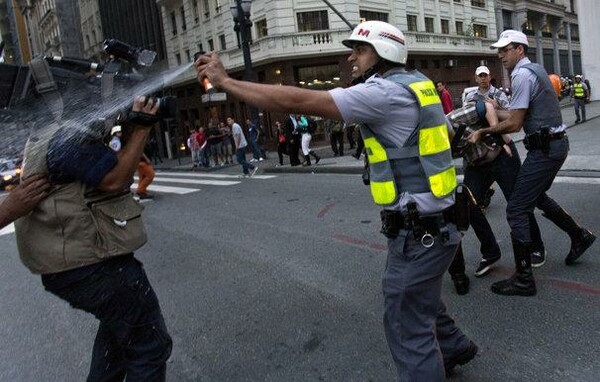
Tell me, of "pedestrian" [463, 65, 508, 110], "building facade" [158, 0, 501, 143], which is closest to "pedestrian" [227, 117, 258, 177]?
"pedestrian" [463, 65, 508, 110]

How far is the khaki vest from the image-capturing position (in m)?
2.19

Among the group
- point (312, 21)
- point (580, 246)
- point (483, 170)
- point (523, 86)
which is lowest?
point (580, 246)

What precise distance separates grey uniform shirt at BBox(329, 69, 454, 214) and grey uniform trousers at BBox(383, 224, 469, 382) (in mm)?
185

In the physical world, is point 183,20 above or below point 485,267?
above

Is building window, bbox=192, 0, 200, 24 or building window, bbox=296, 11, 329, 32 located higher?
building window, bbox=192, 0, 200, 24

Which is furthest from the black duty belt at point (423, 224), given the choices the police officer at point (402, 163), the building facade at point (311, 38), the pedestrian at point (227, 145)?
the building facade at point (311, 38)

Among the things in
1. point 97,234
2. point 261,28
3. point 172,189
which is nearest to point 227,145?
point 172,189

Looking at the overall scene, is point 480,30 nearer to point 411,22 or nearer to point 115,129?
point 411,22

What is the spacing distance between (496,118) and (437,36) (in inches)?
1105

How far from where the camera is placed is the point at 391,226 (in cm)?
237

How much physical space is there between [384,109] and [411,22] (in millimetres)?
29827

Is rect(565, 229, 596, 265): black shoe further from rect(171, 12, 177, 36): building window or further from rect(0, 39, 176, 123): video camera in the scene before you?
rect(171, 12, 177, 36): building window

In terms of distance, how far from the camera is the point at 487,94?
4.70 metres

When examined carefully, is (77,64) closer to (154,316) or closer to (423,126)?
(154,316)
